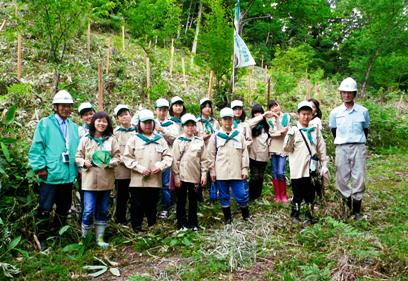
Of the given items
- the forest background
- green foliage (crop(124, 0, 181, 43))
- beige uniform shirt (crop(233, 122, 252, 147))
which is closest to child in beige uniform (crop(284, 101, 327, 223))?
the forest background

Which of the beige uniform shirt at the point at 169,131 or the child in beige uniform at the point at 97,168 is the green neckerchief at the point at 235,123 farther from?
the child in beige uniform at the point at 97,168

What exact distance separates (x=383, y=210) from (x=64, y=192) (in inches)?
187

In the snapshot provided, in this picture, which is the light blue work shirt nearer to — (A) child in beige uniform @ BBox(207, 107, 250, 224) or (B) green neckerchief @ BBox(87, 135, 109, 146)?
(A) child in beige uniform @ BBox(207, 107, 250, 224)

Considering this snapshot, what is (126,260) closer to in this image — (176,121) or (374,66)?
(176,121)

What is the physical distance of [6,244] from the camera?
482 centimetres

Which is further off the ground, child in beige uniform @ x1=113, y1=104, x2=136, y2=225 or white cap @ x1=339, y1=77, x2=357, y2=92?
white cap @ x1=339, y1=77, x2=357, y2=92

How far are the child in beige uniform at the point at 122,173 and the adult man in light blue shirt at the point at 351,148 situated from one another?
3.14 meters

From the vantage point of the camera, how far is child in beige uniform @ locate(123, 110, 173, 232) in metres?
5.44

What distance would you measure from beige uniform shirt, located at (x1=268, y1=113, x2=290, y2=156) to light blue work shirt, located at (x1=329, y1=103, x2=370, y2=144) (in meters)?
1.04

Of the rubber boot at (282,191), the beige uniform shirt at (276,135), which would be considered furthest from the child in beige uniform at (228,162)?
the rubber boot at (282,191)

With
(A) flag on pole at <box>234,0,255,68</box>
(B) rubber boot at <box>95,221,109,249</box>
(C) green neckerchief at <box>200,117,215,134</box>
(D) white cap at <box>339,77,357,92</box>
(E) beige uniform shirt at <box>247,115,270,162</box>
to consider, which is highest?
(A) flag on pole at <box>234,0,255,68</box>

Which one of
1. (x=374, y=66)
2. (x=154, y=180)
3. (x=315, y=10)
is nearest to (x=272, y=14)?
(x=315, y=10)

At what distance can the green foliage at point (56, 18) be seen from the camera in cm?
686

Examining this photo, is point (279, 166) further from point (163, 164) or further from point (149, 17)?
point (149, 17)
